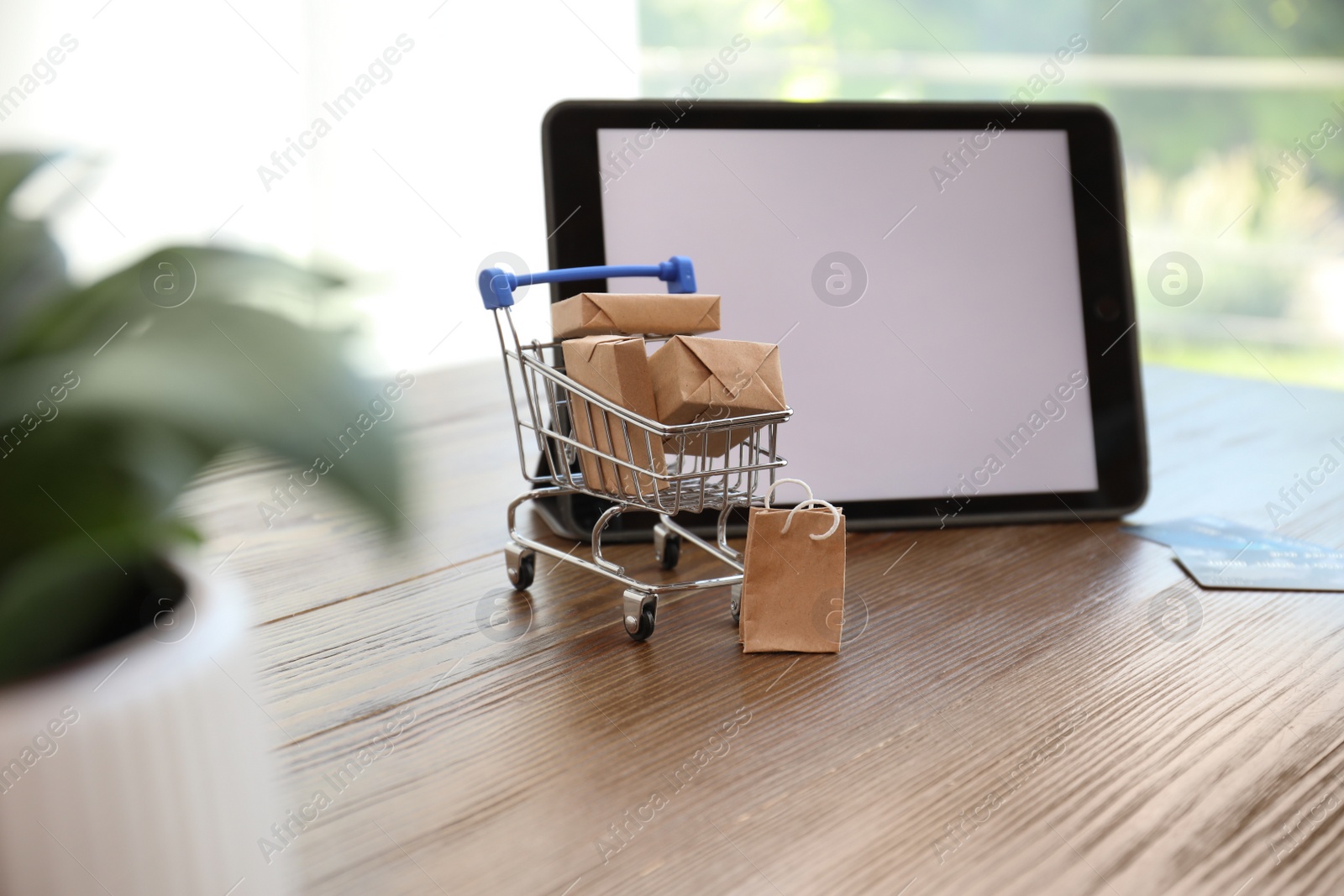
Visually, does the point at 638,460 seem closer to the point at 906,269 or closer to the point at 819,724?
the point at 819,724

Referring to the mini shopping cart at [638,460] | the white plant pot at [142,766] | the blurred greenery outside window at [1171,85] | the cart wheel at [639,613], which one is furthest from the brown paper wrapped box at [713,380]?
the blurred greenery outside window at [1171,85]

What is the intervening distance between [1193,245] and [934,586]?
3.53m

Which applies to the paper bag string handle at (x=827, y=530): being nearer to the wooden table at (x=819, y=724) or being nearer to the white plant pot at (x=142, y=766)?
the wooden table at (x=819, y=724)

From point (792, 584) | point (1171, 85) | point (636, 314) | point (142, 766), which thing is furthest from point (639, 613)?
point (1171, 85)

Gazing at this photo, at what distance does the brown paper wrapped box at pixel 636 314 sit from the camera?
33.8 inches

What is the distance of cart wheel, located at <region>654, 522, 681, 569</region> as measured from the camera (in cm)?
96

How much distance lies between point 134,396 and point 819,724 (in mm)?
506

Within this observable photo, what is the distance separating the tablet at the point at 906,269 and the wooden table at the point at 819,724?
84mm

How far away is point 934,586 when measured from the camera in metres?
0.90

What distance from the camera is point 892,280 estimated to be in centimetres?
109

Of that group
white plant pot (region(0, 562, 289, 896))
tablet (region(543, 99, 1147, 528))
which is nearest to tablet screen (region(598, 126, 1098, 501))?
tablet (region(543, 99, 1147, 528))

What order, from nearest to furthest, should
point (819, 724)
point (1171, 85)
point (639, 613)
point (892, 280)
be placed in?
point (819, 724), point (639, 613), point (892, 280), point (1171, 85)

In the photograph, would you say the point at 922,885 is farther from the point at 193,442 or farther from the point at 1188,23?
the point at 1188,23

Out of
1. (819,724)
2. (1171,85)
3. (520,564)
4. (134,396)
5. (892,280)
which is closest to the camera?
(134,396)
